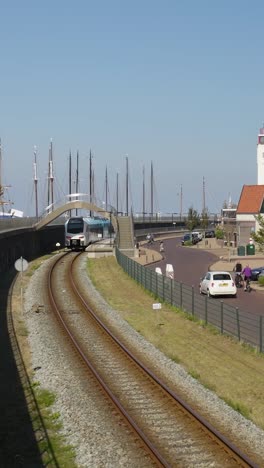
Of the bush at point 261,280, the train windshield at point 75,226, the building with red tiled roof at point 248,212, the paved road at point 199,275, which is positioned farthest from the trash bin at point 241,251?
the bush at point 261,280

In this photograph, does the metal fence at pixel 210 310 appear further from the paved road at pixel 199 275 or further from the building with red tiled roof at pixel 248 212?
the building with red tiled roof at pixel 248 212

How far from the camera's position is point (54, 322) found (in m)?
30.7

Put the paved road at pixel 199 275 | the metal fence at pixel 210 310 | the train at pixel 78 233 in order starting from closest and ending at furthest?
1. the metal fence at pixel 210 310
2. the paved road at pixel 199 275
3. the train at pixel 78 233

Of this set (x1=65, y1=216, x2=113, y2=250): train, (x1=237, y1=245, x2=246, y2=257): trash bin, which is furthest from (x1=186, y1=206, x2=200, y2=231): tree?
(x1=237, y1=245, x2=246, y2=257): trash bin

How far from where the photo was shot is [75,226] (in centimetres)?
7762

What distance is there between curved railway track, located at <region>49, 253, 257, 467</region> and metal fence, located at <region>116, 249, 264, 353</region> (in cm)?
418

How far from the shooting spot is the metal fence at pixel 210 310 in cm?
2364

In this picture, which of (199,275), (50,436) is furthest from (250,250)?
(50,436)

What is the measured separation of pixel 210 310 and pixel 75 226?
5055cm

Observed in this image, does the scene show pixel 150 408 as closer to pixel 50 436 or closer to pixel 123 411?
pixel 123 411

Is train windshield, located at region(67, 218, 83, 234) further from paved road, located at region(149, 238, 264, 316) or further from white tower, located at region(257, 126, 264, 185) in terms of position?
white tower, located at region(257, 126, 264, 185)

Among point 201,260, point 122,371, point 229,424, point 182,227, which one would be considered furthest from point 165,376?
point 182,227

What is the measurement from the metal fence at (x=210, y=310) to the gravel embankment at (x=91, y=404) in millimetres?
3124

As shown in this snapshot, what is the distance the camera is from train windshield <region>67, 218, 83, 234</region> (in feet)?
252
